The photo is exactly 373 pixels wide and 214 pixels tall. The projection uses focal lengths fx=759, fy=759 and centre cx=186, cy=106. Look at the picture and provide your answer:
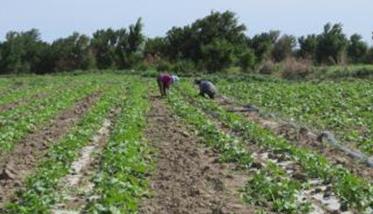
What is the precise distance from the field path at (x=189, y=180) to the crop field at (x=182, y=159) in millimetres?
16

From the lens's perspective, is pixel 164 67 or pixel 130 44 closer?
pixel 164 67

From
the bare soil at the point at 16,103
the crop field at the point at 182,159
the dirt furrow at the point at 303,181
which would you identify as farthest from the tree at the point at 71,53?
the dirt furrow at the point at 303,181

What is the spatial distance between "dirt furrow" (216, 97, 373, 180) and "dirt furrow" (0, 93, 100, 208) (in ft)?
15.8

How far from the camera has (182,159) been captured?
13.1 metres

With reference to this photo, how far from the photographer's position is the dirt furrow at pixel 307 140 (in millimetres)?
12406

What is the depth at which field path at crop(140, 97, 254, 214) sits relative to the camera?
9.34m

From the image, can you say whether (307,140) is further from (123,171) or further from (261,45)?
(261,45)

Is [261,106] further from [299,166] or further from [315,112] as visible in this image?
[299,166]

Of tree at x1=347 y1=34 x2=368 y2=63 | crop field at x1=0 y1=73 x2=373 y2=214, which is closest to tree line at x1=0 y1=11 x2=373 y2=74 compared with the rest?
tree at x1=347 y1=34 x2=368 y2=63

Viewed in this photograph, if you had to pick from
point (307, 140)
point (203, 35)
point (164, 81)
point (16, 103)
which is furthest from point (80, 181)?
point (203, 35)

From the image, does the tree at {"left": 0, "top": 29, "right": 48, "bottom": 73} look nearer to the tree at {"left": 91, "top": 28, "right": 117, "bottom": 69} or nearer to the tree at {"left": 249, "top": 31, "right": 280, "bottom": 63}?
the tree at {"left": 91, "top": 28, "right": 117, "bottom": 69}

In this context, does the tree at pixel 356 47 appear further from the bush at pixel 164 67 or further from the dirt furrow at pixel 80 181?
the dirt furrow at pixel 80 181

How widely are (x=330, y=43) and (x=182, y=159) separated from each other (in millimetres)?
53074

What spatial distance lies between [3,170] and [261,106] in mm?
14457
